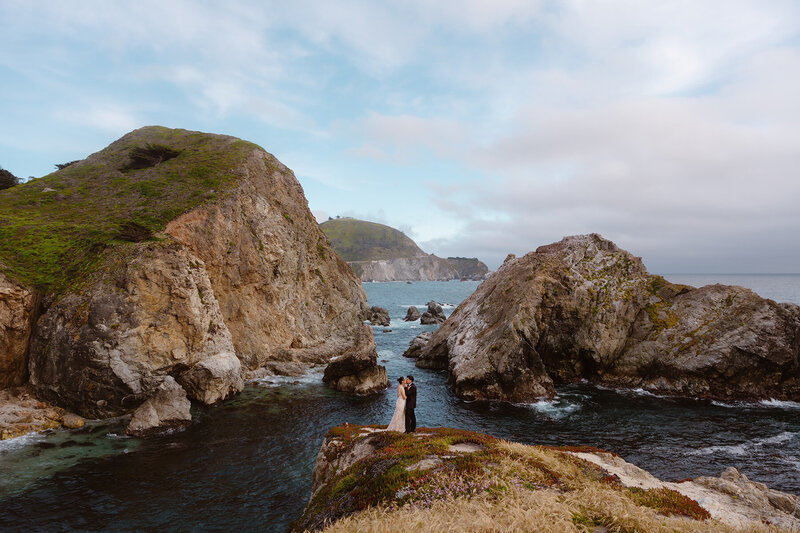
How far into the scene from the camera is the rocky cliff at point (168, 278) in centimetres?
2672

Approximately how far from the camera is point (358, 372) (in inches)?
1455

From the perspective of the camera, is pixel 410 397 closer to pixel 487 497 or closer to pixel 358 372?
pixel 487 497

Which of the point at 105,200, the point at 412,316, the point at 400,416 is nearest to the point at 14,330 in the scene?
the point at 105,200

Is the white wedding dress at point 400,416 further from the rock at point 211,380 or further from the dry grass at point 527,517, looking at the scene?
the rock at point 211,380

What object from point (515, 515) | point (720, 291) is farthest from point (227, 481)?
point (720, 291)

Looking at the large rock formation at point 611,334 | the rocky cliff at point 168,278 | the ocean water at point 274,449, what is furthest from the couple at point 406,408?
the large rock formation at point 611,334

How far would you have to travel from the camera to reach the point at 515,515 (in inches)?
320

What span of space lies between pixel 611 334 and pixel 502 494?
37191mm

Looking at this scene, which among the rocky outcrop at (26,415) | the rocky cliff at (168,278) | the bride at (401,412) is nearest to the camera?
the bride at (401,412)

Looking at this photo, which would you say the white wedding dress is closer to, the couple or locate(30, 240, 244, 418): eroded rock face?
the couple

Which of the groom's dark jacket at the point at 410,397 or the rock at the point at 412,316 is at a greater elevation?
the groom's dark jacket at the point at 410,397

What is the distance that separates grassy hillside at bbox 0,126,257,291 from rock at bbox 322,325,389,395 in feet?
69.4

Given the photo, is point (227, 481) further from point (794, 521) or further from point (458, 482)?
point (794, 521)

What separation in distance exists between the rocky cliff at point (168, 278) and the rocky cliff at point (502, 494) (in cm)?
1996
